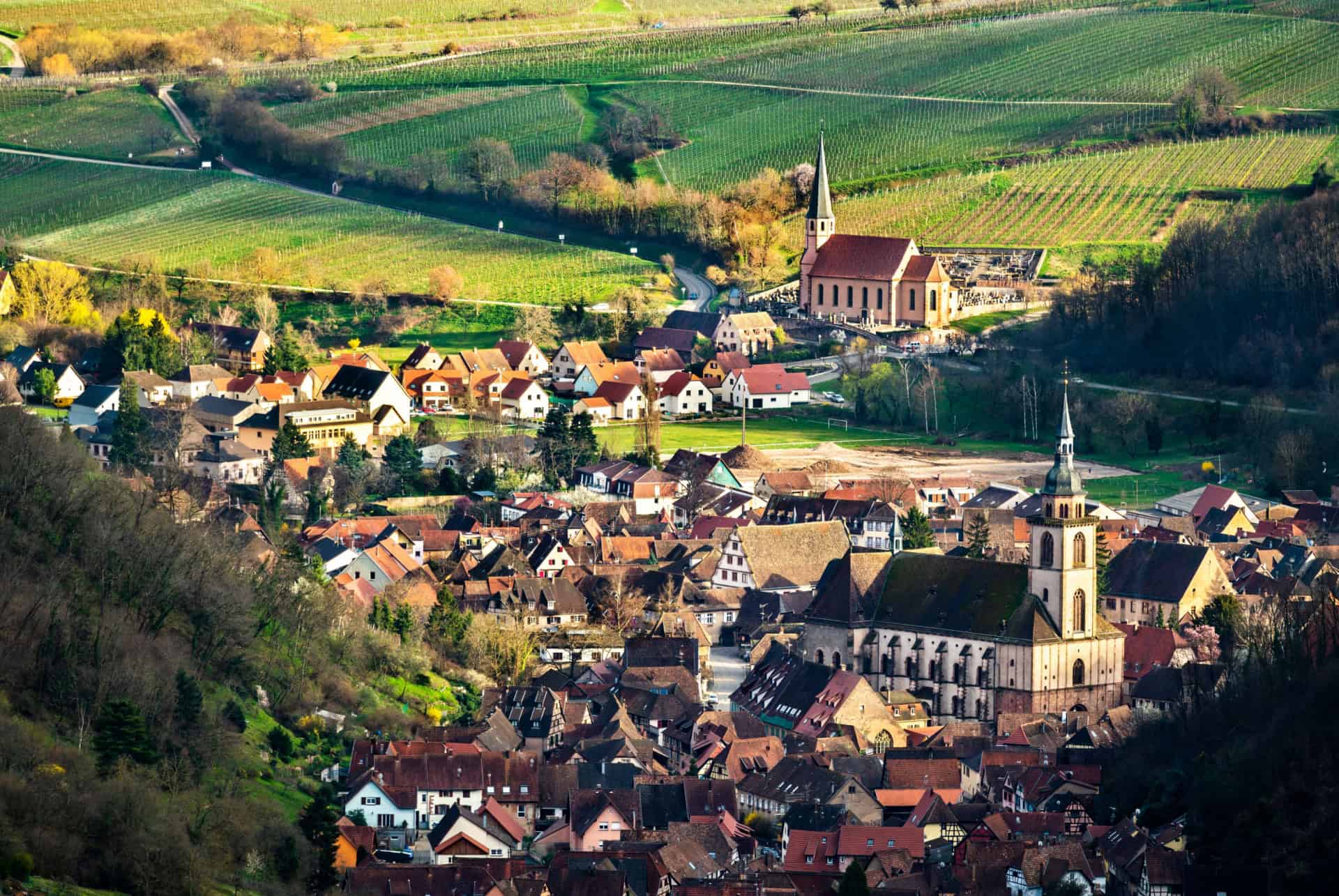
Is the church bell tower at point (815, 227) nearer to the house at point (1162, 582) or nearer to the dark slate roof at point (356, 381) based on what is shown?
the dark slate roof at point (356, 381)

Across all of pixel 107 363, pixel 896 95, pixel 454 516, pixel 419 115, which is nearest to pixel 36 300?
pixel 107 363

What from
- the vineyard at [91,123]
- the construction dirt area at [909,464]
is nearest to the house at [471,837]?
the construction dirt area at [909,464]

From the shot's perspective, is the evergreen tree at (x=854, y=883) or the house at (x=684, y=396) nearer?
the evergreen tree at (x=854, y=883)

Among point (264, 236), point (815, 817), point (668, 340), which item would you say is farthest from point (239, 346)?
point (815, 817)

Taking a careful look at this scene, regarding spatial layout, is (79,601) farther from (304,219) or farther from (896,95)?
(896,95)

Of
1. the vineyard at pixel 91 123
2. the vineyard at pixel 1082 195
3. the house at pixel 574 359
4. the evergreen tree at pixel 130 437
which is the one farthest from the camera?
the vineyard at pixel 91 123
